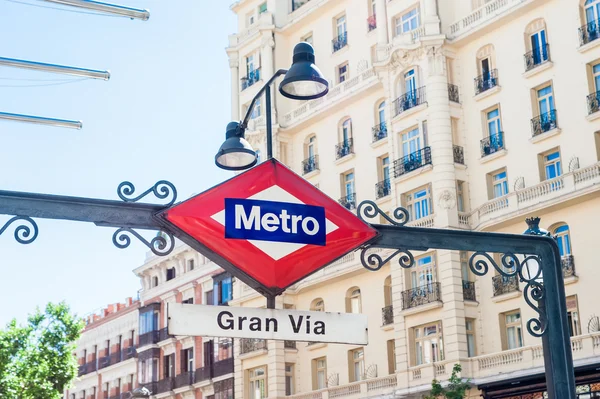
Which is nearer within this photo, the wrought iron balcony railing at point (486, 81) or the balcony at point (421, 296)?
the balcony at point (421, 296)

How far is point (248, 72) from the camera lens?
168 feet

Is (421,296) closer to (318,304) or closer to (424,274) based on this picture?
(424,274)

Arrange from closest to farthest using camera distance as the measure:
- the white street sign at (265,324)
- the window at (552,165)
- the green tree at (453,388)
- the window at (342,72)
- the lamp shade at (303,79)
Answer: the white street sign at (265,324) → the lamp shade at (303,79) → the green tree at (453,388) → the window at (552,165) → the window at (342,72)

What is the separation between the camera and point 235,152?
1113 cm

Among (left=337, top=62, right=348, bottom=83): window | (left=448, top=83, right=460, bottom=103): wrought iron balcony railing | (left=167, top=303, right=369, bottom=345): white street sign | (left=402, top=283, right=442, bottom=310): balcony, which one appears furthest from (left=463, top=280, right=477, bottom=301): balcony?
(left=167, top=303, right=369, bottom=345): white street sign

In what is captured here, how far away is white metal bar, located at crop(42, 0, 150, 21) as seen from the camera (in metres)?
17.8

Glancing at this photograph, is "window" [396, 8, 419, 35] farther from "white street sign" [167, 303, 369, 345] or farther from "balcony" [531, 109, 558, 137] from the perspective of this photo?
"white street sign" [167, 303, 369, 345]

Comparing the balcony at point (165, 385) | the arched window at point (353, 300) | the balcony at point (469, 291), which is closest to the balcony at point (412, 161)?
the balcony at point (469, 291)

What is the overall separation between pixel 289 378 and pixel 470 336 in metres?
11.6

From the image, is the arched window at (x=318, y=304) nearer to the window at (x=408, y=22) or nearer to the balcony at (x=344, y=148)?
the balcony at (x=344, y=148)

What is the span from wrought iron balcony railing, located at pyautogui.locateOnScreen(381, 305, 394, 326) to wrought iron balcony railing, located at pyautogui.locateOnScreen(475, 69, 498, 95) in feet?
30.3

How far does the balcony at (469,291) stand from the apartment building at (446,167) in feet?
0.15

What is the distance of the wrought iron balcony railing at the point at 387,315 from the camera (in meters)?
41.0

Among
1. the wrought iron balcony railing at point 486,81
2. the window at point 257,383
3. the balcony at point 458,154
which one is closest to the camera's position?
the wrought iron balcony railing at point 486,81
